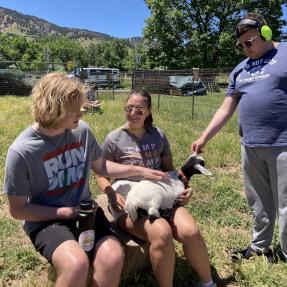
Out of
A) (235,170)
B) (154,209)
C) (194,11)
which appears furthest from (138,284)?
(194,11)

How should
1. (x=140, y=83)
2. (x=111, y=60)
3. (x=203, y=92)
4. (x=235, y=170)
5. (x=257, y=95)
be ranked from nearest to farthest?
(x=257, y=95), (x=235, y=170), (x=140, y=83), (x=203, y=92), (x=111, y=60)

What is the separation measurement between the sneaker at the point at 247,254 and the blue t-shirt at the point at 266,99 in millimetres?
978

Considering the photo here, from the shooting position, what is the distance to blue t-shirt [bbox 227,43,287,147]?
322 cm

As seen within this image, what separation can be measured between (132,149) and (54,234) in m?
1.04

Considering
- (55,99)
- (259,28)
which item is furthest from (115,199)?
(259,28)

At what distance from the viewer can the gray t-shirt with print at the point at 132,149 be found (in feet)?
11.4

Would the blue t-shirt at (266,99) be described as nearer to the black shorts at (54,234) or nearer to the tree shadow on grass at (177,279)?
the tree shadow on grass at (177,279)

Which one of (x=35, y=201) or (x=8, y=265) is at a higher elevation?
(x=35, y=201)

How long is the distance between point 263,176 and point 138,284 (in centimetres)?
130

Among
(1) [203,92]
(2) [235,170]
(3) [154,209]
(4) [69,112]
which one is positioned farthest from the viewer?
(1) [203,92]

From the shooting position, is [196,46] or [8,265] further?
[196,46]

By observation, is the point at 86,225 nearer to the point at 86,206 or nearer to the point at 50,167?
the point at 86,206

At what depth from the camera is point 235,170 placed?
22.7 feet

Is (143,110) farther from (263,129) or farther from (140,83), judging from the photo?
(140,83)
